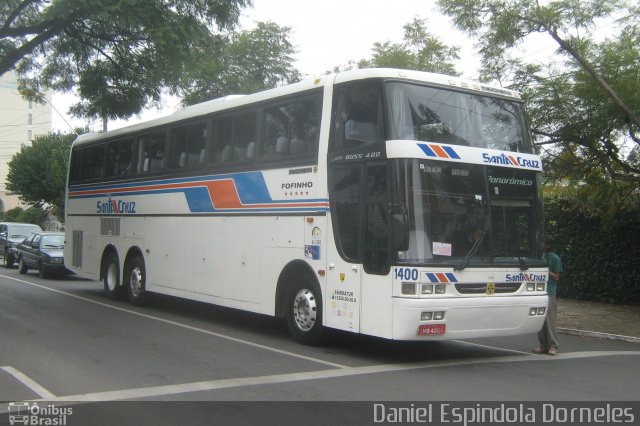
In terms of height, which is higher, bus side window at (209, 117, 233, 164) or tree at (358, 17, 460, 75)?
tree at (358, 17, 460, 75)

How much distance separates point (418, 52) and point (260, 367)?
1924cm

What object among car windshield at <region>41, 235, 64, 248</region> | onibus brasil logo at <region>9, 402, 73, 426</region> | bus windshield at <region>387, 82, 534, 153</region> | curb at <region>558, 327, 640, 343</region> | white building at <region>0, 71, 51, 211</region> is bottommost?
curb at <region>558, 327, 640, 343</region>

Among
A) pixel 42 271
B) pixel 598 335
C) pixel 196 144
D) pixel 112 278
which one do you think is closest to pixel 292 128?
pixel 196 144

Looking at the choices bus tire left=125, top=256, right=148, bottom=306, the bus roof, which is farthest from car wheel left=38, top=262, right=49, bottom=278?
the bus roof

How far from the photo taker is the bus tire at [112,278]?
15.6 metres

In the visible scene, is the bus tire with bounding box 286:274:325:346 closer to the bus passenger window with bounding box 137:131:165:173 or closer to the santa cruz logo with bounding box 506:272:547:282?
the santa cruz logo with bounding box 506:272:547:282

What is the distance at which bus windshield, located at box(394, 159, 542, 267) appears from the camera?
8.40 meters

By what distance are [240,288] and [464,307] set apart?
431 centimetres

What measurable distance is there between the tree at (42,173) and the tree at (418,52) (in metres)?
25.7

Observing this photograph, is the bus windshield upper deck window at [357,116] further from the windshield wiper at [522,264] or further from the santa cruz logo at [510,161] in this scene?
the windshield wiper at [522,264]

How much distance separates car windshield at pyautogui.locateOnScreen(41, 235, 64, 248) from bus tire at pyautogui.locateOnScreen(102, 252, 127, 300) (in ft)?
24.5

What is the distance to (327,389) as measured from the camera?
720cm

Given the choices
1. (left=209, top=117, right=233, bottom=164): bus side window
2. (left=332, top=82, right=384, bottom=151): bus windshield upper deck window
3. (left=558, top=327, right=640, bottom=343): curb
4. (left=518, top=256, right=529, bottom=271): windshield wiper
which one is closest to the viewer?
(left=332, top=82, right=384, bottom=151): bus windshield upper deck window

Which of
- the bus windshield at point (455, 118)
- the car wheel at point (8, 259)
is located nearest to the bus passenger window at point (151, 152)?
the bus windshield at point (455, 118)
